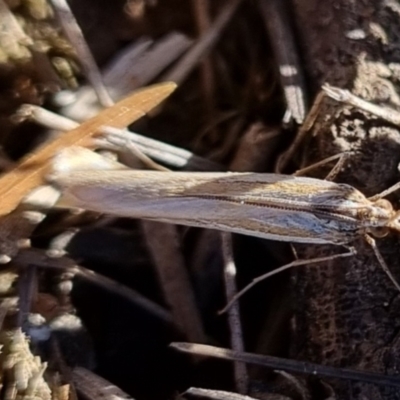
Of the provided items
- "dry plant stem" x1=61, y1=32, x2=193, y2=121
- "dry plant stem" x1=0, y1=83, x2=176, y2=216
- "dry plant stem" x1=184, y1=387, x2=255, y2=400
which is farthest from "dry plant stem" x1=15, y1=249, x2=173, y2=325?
"dry plant stem" x1=61, y1=32, x2=193, y2=121

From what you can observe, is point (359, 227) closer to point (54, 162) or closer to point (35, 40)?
point (54, 162)

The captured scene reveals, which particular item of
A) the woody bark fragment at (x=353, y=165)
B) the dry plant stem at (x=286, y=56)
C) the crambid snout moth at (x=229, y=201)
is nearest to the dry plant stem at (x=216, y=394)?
the woody bark fragment at (x=353, y=165)

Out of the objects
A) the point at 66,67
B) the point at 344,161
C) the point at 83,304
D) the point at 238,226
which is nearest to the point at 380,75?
the point at 344,161

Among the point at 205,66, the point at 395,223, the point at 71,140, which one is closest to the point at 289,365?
the point at 395,223

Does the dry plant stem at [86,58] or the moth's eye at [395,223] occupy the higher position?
the dry plant stem at [86,58]

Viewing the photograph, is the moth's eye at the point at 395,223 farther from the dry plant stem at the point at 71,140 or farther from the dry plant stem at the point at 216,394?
the dry plant stem at the point at 71,140
